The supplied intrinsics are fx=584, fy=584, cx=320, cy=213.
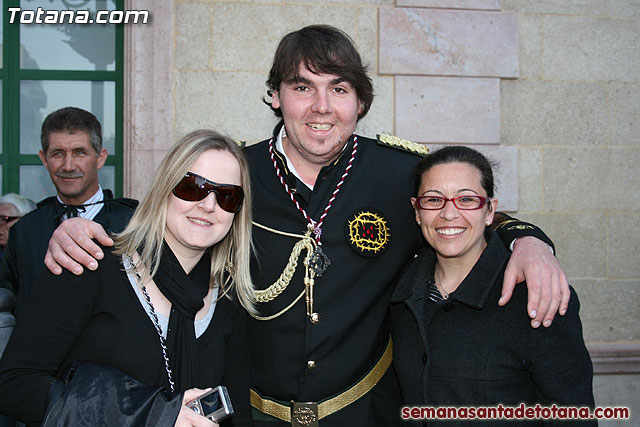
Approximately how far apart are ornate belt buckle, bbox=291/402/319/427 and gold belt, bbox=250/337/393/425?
0.01 meters

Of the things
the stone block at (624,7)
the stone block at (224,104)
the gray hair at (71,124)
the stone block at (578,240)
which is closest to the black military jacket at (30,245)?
the gray hair at (71,124)

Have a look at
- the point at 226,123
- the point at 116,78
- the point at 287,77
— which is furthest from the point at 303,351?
the point at 116,78

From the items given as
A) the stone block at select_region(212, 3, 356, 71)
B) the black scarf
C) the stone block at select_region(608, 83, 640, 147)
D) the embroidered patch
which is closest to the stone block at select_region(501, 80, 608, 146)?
the stone block at select_region(608, 83, 640, 147)

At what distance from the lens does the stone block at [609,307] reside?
4.63 metres

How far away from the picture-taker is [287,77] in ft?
8.43

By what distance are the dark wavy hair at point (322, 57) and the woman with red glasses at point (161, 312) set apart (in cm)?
58

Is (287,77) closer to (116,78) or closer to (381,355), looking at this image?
(381,355)

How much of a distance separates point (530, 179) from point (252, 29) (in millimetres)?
2467

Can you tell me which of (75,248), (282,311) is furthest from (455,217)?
(75,248)

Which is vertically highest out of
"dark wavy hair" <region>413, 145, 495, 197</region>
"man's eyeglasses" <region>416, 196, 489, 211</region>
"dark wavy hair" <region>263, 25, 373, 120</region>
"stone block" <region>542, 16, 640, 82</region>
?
"stone block" <region>542, 16, 640, 82</region>

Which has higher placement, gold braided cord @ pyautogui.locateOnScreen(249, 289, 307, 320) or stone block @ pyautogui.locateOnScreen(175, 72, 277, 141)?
stone block @ pyautogui.locateOnScreen(175, 72, 277, 141)

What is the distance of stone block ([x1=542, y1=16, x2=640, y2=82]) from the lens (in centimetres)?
467

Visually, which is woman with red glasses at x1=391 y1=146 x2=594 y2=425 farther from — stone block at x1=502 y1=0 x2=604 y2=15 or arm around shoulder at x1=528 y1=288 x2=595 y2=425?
stone block at x1=502 y1=0 x2=604 y2=15

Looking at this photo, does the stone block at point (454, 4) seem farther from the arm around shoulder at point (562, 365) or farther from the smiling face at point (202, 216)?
the arm around shoulder at point (562, 365)
